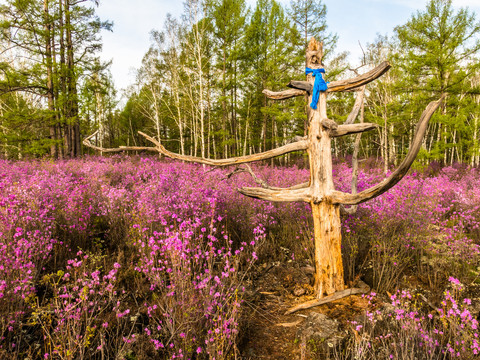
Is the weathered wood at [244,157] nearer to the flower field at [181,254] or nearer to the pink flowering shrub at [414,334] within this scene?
the flower field at [181,254]

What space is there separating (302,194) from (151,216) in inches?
80.5

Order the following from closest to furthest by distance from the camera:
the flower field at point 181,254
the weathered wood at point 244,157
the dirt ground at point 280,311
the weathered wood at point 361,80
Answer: the flower field at point 181,254
the dirt ground at point 280,311
the weathered wood at point 361,80
the weathered wood at point 244,157

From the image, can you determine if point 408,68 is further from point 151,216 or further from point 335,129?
point 151,216

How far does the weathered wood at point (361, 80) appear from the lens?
2.30m

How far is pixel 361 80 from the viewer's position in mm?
2496

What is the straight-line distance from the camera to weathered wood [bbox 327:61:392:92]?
2304 millimetres

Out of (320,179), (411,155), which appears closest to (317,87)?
(320,179)

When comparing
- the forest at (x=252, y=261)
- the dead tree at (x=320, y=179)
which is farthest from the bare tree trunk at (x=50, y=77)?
the dead tree at (x=320, y=179)

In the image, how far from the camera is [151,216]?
3389mm

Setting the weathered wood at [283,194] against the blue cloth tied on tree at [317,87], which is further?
the weathered wood at [283,194]

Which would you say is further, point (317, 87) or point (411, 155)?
point (317, 87)

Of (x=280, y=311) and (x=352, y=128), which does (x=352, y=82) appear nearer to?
(x=352, y=128)

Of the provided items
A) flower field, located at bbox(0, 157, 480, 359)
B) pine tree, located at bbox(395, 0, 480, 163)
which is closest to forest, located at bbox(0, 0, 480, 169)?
pine tree, located at bbox(395, 0, 480, 163)

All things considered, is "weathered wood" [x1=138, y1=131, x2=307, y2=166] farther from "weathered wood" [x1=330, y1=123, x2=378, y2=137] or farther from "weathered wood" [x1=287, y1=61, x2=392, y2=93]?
"weathered wood" [x1=287, y1=61, x2=392, y2=93]
